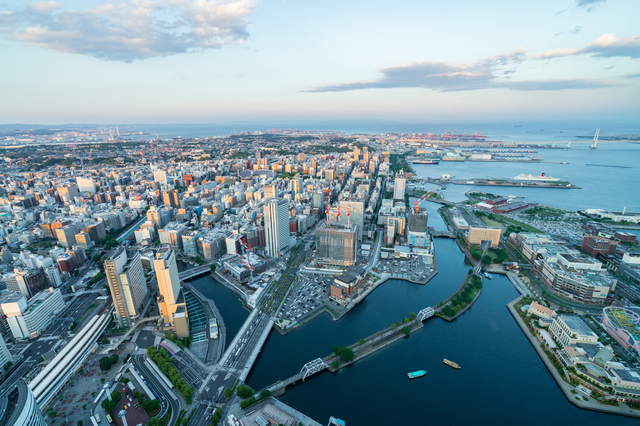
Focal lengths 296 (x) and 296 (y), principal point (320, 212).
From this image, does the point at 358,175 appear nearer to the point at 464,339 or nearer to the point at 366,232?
the point at 366,232

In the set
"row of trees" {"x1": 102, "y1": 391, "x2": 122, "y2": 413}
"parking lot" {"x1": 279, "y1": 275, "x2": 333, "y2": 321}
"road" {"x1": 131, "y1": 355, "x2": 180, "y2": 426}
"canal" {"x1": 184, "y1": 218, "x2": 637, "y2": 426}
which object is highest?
"row of trees" {"x1": 102, "y1": 391, "x2": 122, "y2": 413}

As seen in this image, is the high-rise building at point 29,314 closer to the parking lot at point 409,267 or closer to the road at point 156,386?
the road at point 156,386

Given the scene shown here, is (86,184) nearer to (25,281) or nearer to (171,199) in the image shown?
(171,199)

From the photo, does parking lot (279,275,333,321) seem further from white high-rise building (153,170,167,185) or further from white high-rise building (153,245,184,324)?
white high-rise building (153,170,167,185)

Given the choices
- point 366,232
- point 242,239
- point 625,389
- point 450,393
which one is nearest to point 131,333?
point 242,239

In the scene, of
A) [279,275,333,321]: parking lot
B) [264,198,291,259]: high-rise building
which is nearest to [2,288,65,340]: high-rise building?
[279,275,333,321]: parking lot

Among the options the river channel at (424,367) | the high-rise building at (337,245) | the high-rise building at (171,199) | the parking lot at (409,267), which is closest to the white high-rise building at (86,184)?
the high-rise building at (171,199)
